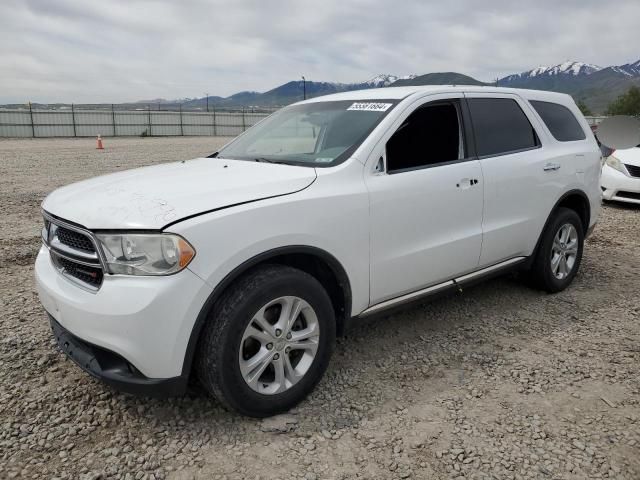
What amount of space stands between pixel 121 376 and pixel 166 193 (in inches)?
35.9

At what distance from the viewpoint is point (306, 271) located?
292 cm

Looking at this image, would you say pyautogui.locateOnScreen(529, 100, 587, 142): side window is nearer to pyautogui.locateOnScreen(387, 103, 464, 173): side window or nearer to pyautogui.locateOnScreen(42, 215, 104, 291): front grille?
pyautogui.locateOnScreen(387, 103, 464, 173): side window

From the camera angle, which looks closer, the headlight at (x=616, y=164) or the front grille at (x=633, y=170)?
the front grille at (x=633, y=170)

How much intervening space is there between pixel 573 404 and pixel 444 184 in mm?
1527

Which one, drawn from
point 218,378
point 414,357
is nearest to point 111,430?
point 218,378

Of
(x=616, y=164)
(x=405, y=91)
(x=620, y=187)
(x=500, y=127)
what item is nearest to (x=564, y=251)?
(x=500, y=127)

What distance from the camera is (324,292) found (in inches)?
110

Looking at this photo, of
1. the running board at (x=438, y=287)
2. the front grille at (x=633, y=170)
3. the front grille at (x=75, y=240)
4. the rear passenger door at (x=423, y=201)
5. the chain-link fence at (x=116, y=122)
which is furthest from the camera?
the chain-link fence at (x=116, y=122)

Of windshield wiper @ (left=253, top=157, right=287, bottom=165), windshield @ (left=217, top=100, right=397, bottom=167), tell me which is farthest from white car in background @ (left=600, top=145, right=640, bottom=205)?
windshield wiper @ (left=253, top=157, right=287, bottom=165)

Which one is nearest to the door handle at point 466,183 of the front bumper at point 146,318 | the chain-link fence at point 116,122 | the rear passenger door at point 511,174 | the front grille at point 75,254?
the rear passenger door at point 511,174

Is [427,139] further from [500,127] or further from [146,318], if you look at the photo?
[146,318]

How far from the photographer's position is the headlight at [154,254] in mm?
2295

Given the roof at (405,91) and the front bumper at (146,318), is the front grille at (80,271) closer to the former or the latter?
the front bumper at (146,318)

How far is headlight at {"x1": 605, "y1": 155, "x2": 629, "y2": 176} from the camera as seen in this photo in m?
8.88
